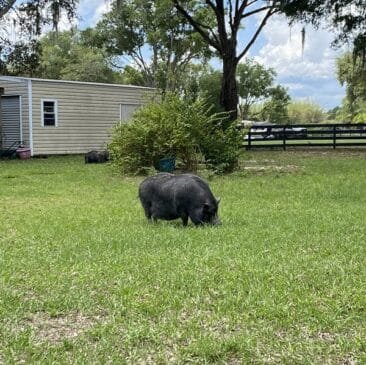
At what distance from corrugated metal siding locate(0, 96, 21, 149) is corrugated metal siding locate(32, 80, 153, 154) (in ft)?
2.48

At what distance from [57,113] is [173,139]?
969 centimetres

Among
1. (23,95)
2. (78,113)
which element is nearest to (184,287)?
(23,95)

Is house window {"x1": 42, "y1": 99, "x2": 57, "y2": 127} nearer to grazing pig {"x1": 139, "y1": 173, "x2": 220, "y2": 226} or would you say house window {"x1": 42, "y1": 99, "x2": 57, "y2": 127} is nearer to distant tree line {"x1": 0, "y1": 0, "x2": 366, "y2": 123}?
distant tree line {"x1": 0, "y1": 0, "x2": 366, "y2": 123}

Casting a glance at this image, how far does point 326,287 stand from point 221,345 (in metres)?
1.33

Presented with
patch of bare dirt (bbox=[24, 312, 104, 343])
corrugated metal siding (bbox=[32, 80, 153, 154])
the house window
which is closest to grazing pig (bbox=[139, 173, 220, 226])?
patch of bare dirt (bbox=[24, 312, 104, 343])

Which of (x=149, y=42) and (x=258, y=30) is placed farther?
(x=149, y=42)

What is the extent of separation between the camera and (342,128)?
26.2 metres

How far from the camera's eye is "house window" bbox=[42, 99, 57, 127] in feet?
71.1

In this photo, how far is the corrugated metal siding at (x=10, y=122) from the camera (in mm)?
21469

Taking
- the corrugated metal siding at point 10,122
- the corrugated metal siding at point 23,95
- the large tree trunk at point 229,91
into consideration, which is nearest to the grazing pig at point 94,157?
the corrugated metal siding at point 23,95

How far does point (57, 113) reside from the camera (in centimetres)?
2198

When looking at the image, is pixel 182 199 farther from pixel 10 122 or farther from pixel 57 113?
pixel 10 122

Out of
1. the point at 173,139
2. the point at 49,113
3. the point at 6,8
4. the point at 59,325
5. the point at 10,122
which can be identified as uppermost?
the point at 6,8

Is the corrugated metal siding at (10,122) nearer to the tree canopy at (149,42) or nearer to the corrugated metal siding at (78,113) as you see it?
the corrugated metal siding at (78,113)
